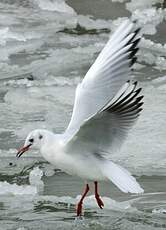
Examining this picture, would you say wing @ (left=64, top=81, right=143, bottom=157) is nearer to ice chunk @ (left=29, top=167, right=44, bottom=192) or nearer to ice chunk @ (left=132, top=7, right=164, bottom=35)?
ice chunk @ (left=29, top=167, right=44, bottom=192)

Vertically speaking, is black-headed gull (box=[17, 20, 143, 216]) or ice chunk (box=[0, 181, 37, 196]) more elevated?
black-headed gull (box=[17, 20, 143, 216])

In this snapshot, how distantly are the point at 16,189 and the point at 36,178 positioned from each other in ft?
0.95

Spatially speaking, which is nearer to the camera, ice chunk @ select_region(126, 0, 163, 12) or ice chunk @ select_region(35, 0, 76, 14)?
ice chunk @ select_region(126, 0, 163, 12)

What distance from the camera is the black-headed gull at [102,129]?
4.87 meters

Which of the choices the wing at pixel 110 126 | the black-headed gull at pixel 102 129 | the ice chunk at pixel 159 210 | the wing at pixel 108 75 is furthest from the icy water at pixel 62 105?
the wing at pixel 108 75

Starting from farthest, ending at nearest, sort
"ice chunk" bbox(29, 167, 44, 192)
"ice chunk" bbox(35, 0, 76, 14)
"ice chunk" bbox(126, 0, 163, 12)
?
"ice chunk" bbox(35, 0, 76, 14)
"ice chunk" bbox(126, 0, 163, 12)
"ice chunk" bbox(29, 167, 44, 192)

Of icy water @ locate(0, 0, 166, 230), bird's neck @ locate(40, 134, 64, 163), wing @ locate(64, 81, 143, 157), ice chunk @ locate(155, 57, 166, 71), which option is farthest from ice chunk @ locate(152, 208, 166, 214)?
ice chunk @ locate(155, 57, 166, 71)

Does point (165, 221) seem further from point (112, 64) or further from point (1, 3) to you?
point (1, 3)

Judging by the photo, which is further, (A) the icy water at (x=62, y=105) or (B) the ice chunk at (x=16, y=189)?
(B) the ice chunk at (x=16, y=189)

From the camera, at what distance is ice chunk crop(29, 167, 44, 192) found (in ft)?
18.8

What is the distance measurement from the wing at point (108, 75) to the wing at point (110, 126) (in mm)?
88

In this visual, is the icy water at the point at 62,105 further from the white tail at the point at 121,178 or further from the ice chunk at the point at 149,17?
the white tail at the point at 121,178

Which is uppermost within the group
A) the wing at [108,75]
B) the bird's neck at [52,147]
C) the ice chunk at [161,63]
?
the ice chunk at [161,63]

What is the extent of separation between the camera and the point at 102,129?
195 inches
